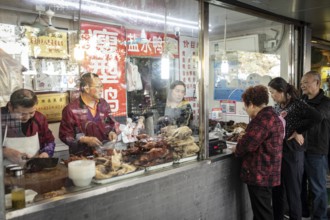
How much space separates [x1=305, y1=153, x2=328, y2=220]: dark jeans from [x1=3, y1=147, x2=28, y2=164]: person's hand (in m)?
3.36

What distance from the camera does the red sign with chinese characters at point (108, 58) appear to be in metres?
3.41

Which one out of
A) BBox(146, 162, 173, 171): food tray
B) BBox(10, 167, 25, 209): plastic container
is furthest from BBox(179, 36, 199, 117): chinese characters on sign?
BBox(10, 167, 25, 209): plastic container

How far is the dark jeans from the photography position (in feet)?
12.0

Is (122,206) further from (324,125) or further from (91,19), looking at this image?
(324,125)

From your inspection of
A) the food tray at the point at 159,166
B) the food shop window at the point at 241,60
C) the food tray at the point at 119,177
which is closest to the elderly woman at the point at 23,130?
the food tray at the point at 119,177

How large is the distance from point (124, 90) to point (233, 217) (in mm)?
2087

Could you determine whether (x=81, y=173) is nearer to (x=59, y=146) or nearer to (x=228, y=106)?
(x=59, y=146)

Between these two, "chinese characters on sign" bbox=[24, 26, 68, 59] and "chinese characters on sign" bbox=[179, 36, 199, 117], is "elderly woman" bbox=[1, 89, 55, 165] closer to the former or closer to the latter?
"chinese characters on sign" bbox=[24, 26, 68, 59]

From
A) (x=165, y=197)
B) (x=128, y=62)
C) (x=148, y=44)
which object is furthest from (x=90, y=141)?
(x=148, y=44)

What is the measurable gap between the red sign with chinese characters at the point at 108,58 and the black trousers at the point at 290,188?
6.69 feet

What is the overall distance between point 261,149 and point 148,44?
1924 mm

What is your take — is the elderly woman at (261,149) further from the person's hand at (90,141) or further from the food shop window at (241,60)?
the food shop window at (241,60)

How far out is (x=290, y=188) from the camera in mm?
3328

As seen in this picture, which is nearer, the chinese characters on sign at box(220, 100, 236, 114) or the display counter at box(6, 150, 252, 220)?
the display counter at box(6, 150, 252, 220)
